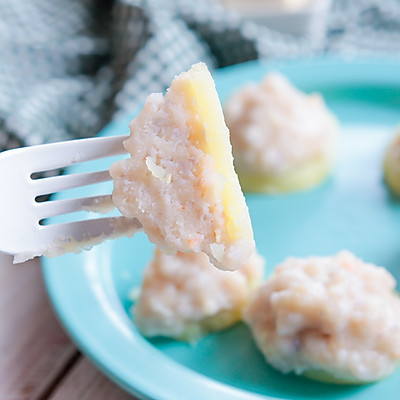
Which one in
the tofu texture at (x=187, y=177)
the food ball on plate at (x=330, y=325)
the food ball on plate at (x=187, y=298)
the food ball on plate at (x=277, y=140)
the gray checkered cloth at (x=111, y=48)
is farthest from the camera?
the gray checkered cloth at (x=111, y=48)

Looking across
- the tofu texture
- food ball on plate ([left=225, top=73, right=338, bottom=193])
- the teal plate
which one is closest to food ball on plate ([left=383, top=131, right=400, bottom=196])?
the teal plate

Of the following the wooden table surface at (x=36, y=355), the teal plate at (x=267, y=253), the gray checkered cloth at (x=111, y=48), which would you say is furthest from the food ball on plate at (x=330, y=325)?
the gray checkered cloth at (x=111, y=48)

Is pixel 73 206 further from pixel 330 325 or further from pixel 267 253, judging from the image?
pixel 267 253

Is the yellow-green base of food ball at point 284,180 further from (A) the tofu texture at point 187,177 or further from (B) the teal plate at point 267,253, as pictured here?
(A) the tofu texture at point 187,177

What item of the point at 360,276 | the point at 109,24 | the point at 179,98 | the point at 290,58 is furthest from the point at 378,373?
the point at 109,24

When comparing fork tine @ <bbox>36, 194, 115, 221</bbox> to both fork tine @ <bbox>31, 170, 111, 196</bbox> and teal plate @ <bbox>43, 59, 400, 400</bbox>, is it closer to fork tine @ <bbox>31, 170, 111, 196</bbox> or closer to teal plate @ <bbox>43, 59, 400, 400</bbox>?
fork tine @ <bbox>31, 170, 111, 196</bbox>

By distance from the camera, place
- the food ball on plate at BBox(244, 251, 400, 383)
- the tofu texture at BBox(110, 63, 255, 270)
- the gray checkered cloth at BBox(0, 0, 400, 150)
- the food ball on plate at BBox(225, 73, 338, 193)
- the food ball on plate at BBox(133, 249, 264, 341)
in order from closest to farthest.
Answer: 1. the tofu texture at BBox(110, 63, 255, 270)
2. the food ball on plate at BBox(244, 251, 400, 383)
3. the food ball on plate at BBox(133, 249, 264, 341)
4. the food ball on plate at BBox(225, 73, 338, 193)
5. the gray checkered cloth at BBox(0, 0, 400, 150)

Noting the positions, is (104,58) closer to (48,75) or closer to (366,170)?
(48,75)
